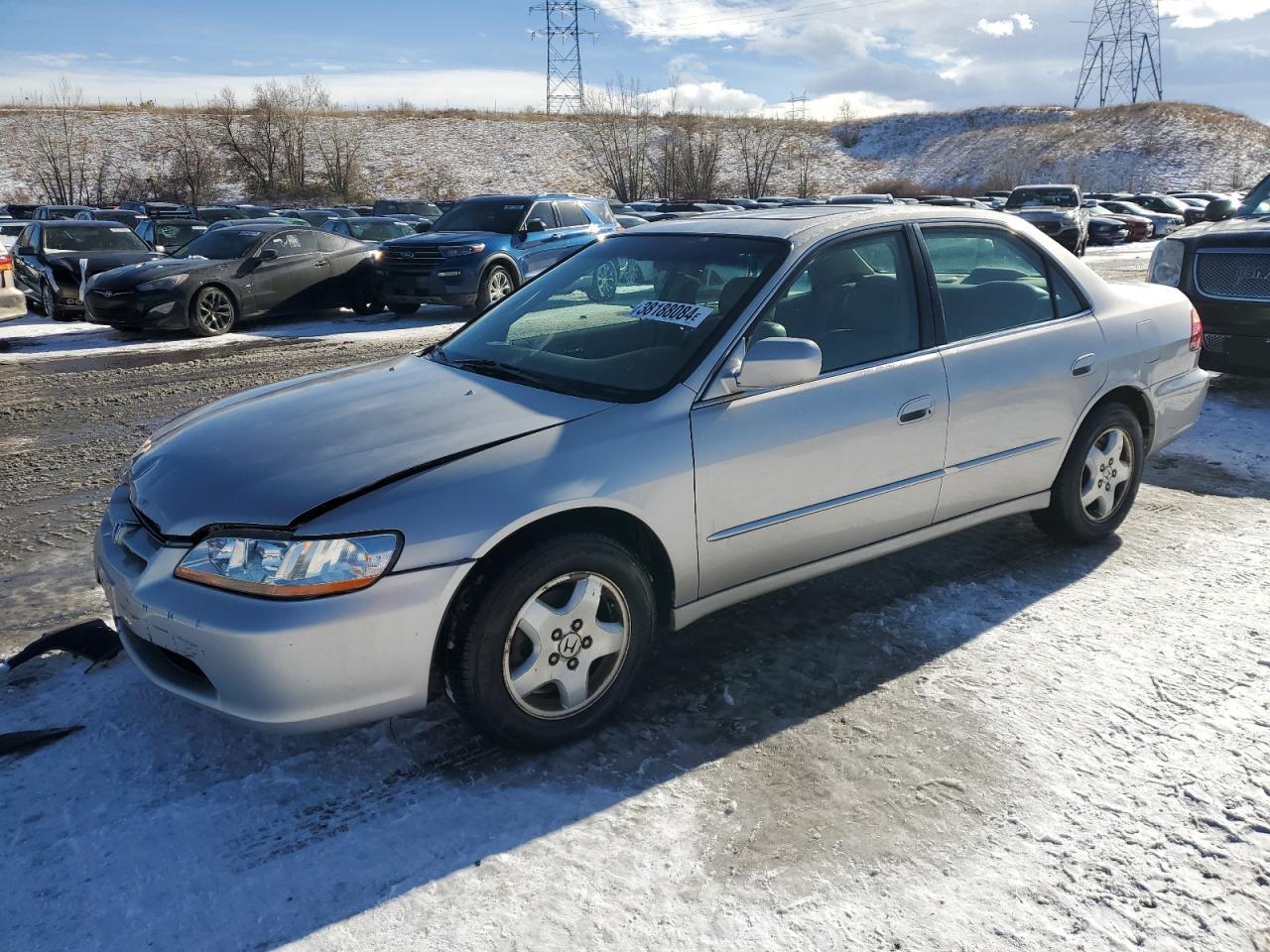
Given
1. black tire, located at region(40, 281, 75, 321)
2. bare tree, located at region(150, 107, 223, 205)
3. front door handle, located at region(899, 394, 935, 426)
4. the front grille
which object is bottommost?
black tire, located at region(40, 281, 75, 321)

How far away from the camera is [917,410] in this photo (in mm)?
3697

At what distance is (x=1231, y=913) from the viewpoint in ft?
7.70

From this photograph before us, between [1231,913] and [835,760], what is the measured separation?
1051mm

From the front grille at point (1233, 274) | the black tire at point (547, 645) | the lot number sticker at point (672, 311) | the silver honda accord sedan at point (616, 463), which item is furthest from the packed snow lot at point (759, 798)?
the front grille at point (1233, 274)

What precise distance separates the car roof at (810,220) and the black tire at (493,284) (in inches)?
362

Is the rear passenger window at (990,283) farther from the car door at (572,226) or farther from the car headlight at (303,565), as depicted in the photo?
the car door at (572,226)

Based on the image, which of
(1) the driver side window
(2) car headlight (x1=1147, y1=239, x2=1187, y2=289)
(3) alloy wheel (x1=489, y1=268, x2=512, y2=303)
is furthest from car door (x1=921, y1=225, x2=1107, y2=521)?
(1) the driver side window

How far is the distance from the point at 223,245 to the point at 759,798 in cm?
1276

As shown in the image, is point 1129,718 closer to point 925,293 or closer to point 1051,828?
point 1051,828

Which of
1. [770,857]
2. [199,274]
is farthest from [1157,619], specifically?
[199,274]

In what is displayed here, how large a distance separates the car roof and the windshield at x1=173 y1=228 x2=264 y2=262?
10372 millimetres

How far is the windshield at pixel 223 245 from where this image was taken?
13.1 metres

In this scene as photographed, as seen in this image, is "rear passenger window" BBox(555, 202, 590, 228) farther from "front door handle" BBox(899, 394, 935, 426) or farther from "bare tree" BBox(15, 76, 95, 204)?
"bare tree" BBox(15, 76, 95, 204)

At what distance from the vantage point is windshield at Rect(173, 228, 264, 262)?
13148 millimetres
